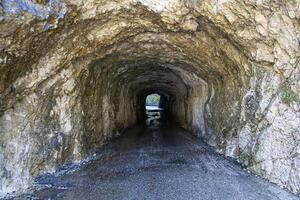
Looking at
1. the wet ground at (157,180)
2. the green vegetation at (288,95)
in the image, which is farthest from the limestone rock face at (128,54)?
the wet ground at (157,180)

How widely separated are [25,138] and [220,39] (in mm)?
5397

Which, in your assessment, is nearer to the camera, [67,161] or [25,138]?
[25,138]

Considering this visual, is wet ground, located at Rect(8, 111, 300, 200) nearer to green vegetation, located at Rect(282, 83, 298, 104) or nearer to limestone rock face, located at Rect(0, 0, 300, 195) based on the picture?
limestone rock face, located at Rect(0, 0, 300, 195)

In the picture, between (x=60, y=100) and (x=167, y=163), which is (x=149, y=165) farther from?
(x=60, y=100)

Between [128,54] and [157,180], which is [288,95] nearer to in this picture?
[157,180]

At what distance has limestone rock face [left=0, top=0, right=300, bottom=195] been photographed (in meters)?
6.74

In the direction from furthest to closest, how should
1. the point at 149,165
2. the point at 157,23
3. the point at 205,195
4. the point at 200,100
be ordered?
the point at 200,100, the point at 149,165, the point at 157,23, the point at 205,195

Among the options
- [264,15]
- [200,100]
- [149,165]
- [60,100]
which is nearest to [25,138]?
[60,100]

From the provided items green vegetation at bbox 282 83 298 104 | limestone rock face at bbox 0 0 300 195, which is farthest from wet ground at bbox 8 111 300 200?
green vegetation at bbox 282 83 298 104

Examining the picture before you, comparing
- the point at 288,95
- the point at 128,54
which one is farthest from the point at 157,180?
the point at 128,54

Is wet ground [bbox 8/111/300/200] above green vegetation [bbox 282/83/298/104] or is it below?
below

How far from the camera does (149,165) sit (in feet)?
30.5

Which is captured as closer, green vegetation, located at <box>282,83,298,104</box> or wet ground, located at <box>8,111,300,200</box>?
wet ground, located at <box>8,111,300,200</box>

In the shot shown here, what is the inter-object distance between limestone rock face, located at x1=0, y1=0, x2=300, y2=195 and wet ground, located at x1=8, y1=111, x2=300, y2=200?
43cm
